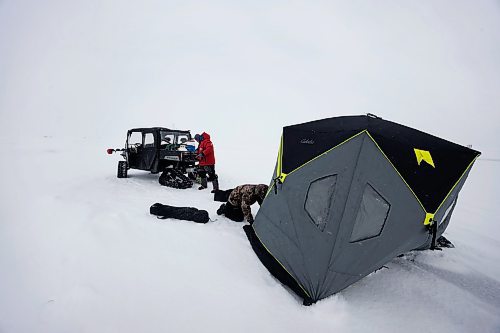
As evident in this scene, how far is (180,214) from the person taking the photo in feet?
14.7

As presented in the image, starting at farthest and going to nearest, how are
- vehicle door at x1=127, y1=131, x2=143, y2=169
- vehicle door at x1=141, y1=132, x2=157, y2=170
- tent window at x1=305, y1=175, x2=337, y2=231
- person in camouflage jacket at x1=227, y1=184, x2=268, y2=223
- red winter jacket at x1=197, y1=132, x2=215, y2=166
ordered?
vehicle door at x1=127, y1=131, x2=143, y2=169
vehicle door at x1=141, y1=132, x2=157, y2=170
red winter jacket at x1=197, y1=132, x2=215, y2=166
person in camouflage jacket at x1=227, y1=184, x2=268, y2=223
tent window at x1=305, y1=175, x2=337, y2=231

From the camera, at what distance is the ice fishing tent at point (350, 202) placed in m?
2.57

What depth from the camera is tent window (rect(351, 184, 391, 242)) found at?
2.62 meters

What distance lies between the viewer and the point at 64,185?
6910mm

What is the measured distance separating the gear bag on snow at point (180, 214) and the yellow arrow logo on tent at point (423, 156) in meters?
3.37

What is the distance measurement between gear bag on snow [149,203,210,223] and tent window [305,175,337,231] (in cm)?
221

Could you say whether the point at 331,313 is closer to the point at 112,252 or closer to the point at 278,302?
the point at 278,302

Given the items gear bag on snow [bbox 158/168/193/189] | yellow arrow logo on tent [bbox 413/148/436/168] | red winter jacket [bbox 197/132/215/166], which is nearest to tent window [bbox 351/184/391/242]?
yellow arrow logo on tent [bbox 413/148/436/168]

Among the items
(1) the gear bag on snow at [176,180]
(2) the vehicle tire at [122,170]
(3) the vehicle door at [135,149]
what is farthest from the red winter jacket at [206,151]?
(2) the vehicle tire at [122,170]

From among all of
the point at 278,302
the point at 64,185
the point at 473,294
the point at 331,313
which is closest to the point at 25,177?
the point at 64,185

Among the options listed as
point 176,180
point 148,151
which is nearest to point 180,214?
point 176,180

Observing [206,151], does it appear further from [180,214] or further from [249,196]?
[249,196]

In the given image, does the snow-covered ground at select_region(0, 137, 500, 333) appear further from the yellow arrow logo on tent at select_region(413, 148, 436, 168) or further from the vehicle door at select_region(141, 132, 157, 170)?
the vehicle door at select_region(141, 132, 157, 170)

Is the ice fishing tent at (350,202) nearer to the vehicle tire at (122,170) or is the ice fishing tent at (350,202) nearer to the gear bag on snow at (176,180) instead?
the gear bag on snow at (176,180)
